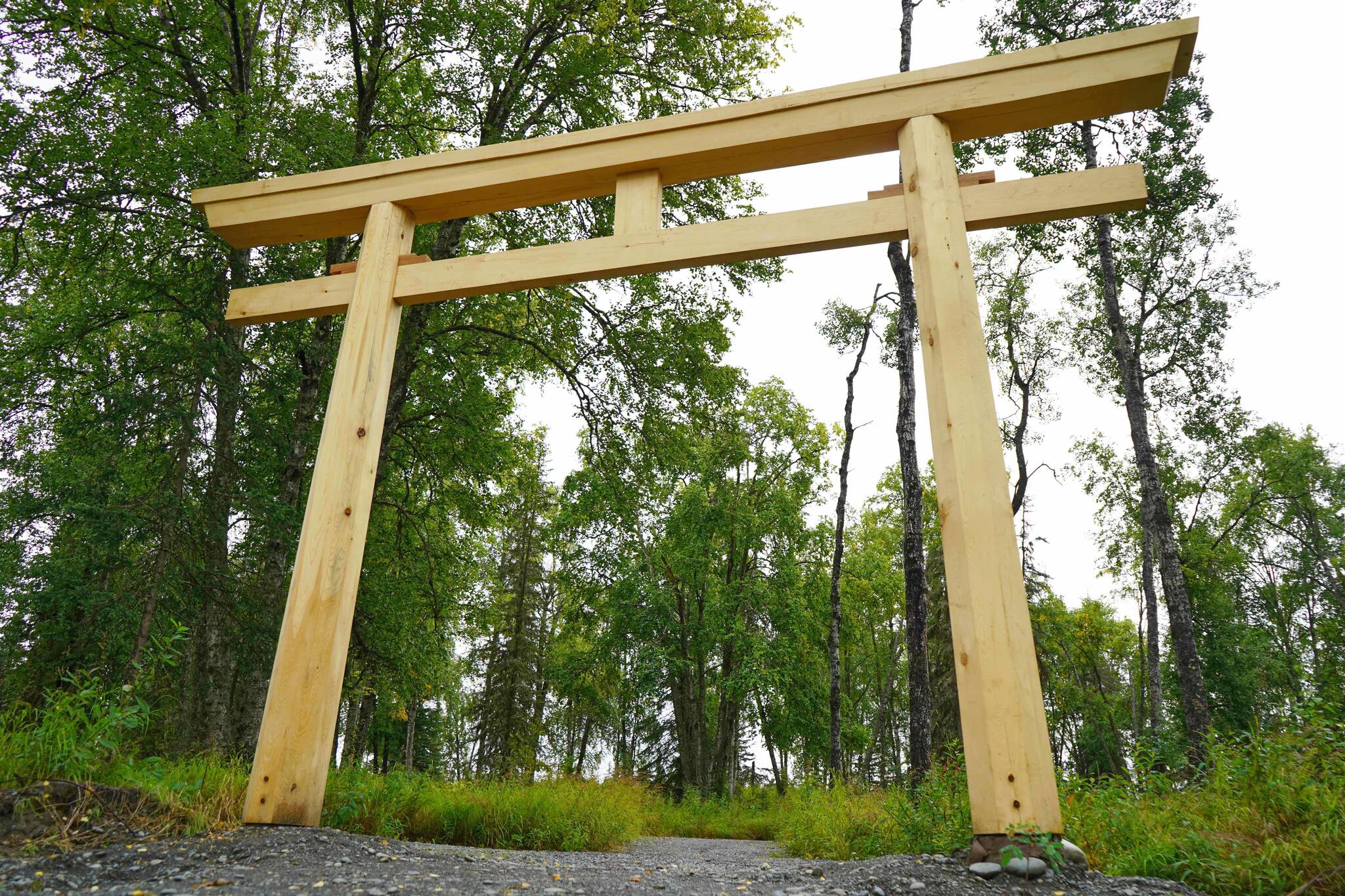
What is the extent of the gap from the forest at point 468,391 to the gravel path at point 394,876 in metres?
0.69

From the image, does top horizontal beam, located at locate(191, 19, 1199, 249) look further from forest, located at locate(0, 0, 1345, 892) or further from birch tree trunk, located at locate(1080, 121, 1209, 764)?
birch tree trunk, located at locate(1080, 121, 1209, 764)

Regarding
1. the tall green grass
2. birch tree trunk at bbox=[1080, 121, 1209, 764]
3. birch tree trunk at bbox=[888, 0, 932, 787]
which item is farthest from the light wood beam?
birch tree trunk at bbox=[1080, 121, 1209, 764]

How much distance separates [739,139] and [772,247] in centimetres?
72

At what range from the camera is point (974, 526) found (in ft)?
9.30

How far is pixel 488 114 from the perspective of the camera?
8.83 m

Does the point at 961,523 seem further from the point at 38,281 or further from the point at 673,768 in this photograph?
the point at 673,768

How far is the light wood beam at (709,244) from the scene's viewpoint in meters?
3.14

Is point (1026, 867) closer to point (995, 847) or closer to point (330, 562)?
point (995, 847)

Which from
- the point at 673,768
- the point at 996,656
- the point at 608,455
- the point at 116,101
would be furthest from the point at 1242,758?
the point at 673,768

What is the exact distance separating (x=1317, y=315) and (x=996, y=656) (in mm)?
20151

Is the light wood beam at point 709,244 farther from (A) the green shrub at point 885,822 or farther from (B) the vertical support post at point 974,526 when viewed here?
(A) the green shrub at point 885,822

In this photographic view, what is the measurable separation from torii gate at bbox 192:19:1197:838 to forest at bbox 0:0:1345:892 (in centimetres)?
55

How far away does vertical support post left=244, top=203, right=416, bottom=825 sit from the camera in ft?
10.4

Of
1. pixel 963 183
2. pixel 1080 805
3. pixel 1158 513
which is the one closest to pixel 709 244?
pixel 963 183
